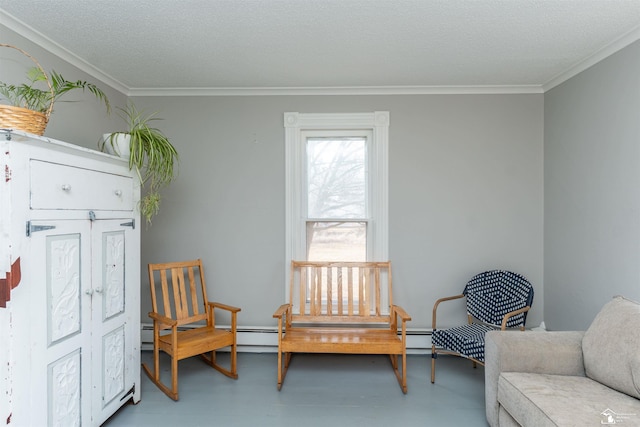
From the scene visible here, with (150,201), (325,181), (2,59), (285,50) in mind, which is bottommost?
(150,201)

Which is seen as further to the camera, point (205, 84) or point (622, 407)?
point (205, 84)

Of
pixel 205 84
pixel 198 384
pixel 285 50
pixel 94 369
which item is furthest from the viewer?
pixel 205 84

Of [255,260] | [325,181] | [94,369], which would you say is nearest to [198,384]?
[94,369]

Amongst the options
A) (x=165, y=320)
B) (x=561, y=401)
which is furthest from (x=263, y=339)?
(x=561, y=401)

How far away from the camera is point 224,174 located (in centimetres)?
344

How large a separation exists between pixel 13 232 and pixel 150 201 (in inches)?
42.2

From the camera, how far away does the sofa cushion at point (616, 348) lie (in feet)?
5.86

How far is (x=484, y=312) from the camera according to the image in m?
3.04

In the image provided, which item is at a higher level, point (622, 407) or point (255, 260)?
point (255, 260)

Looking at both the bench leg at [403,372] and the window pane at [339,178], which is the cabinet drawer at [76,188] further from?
the bench leg at [403,372]

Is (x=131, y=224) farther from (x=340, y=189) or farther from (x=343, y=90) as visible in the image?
(x=343, y=90)

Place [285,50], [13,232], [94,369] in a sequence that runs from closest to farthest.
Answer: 1. [13,232]
2. [94,369]
3. [285,50]

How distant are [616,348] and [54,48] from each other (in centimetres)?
399

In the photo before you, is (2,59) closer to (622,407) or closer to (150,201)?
(150,201)
